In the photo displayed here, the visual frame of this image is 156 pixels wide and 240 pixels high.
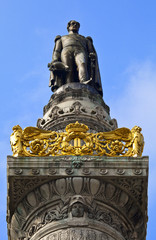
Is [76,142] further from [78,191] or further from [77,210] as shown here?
[77,210]

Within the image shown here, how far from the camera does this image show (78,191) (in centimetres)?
2697

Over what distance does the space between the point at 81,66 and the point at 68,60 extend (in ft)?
2.60

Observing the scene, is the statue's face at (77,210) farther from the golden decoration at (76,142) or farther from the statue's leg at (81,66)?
the statue's leg at (81,66)

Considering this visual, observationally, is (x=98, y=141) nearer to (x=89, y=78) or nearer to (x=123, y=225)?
(x=123, y=225)

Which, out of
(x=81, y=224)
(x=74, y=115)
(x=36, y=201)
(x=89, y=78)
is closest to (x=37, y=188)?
(x=36, y=201)

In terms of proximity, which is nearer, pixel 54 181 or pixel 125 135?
pixel 54 181

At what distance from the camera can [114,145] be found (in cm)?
2841

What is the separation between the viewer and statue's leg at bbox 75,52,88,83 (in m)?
35.6

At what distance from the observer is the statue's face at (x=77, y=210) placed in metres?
26.2

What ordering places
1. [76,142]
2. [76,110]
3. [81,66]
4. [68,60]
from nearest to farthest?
1. [76,142]
2. [76,110]
3. [81,66]
4. [68,60]

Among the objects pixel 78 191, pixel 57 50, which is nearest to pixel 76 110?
pixel 78 191

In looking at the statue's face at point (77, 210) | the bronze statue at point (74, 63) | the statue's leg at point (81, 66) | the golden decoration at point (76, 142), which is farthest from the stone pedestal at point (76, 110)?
the statue's face at point (77, 210)

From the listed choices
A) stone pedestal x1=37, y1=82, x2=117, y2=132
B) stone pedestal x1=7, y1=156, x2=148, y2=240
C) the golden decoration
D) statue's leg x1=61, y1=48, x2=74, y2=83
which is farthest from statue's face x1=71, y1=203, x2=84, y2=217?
statue's leg x1=61, y1=48, x2=74, y2=83

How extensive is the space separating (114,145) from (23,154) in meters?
3.01
